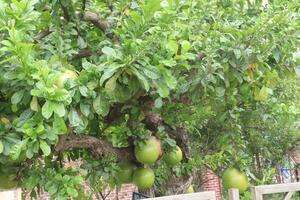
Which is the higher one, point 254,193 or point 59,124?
point 59,124

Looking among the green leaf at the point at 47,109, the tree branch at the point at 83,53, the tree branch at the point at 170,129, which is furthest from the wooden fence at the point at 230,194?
the green leaf at the point at 47,109

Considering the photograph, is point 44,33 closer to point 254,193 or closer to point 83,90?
point 83,90

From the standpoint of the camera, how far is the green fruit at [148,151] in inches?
92.1

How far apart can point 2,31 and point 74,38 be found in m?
0.66

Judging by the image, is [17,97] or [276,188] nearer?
[17,97]

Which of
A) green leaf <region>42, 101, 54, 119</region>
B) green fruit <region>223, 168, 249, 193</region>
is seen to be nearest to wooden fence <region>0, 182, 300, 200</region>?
green fruit <region>223, 168, 249, 193</region>

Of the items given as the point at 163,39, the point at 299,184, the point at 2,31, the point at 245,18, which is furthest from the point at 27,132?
the point at 299,184

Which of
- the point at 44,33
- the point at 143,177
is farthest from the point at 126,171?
the point at 44,33

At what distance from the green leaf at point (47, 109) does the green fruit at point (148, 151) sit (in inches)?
33.0

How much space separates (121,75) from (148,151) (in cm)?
61

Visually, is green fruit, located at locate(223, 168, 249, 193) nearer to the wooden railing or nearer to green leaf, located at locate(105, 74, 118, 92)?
the wooden railing

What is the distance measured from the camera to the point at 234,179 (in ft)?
9.30

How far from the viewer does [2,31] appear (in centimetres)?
171

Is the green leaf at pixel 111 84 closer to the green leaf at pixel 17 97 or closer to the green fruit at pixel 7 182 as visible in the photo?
the green leaf at pixel 17 97
